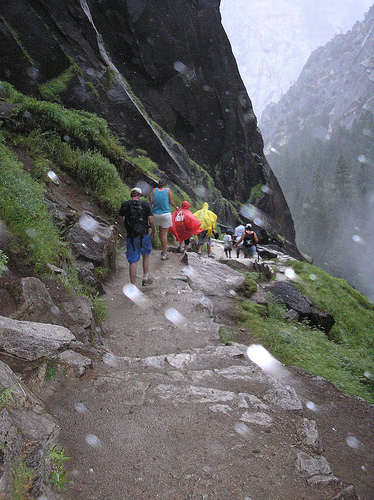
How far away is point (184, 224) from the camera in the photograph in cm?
955

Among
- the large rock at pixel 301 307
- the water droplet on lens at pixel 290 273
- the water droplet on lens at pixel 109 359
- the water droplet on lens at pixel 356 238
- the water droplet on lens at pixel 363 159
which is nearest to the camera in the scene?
the water droplet on lens at pixel 109 359

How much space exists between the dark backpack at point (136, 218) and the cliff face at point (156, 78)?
9295 millimetres

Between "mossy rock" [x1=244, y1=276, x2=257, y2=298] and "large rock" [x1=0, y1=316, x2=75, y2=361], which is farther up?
"large rock" [x1=0, y1=316, x2=75, y2=361]

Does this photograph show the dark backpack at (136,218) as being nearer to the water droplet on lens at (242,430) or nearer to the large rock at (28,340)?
the large rock at (28,340)

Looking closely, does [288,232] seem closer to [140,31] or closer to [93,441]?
[140,31]

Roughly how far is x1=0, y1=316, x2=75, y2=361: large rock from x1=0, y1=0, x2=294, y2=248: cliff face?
12.4 m

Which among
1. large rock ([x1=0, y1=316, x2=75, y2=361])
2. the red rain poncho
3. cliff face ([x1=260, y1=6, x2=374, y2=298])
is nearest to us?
large rock ([x1=0, y1=316, x2=75, y2=361])

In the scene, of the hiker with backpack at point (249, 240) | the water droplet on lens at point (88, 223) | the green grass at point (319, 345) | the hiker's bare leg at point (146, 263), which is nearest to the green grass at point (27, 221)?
the water droplet on lens at point (88, 223)

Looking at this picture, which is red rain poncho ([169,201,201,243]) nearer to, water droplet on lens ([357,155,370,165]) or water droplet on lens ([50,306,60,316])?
water droplet on lens ([50,306,60,316])

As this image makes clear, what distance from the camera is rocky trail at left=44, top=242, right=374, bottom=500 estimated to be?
226 cm

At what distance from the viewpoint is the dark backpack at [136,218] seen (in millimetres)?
6250

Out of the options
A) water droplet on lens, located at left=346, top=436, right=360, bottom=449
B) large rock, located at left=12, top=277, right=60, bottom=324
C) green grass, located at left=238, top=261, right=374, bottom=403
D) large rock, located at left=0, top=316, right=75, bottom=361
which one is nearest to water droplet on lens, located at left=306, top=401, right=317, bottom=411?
water droplet on lens, located at left=346, top=436, right=360, bottom=449

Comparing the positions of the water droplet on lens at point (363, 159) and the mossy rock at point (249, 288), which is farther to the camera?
the water droplet on lens at point (363, 159)

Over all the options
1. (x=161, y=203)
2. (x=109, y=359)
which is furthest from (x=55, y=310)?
(x=161, y=203)
